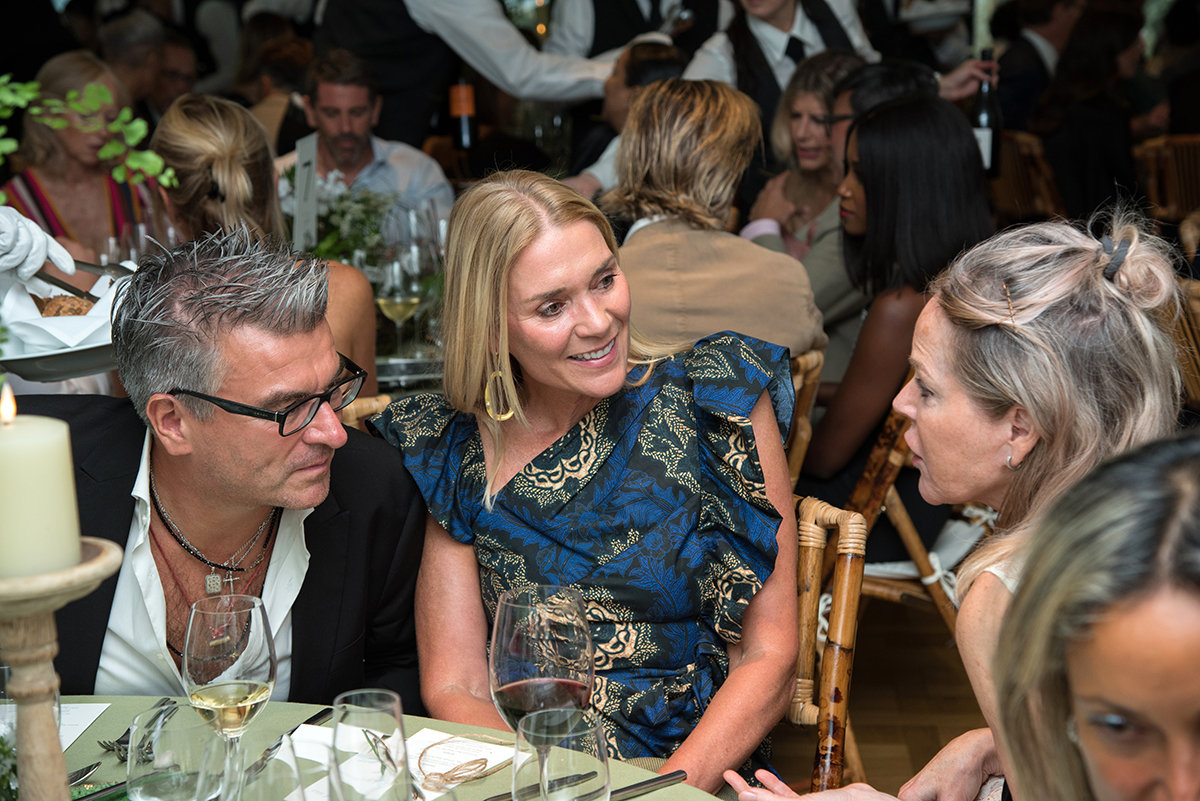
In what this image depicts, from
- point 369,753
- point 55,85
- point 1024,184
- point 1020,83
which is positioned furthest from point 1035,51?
point 369,753

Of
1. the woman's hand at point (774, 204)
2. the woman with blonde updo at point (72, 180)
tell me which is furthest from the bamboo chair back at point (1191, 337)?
the woman with blonde updo at point (72, 180)

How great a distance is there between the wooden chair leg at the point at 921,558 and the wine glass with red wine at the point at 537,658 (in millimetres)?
1526

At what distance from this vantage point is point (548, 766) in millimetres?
1036

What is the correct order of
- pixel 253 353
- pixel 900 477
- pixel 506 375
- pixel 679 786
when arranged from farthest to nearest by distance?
pixel 900 477
pixel 506 375
pixel 253 353
pixel 679 786

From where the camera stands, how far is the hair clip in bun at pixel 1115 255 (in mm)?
1391

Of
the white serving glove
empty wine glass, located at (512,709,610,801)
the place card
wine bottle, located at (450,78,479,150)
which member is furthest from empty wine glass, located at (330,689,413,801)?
wine bottle, located at (450,78,479,150)

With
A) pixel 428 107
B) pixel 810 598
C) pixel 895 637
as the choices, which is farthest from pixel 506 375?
pixel 428 107

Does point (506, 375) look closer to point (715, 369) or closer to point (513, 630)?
point (715, 369)

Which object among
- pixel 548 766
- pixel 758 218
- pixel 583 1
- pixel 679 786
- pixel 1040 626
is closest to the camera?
pixel 1040 626

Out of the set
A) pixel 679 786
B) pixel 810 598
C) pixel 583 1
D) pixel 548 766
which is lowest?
pixel 810 598

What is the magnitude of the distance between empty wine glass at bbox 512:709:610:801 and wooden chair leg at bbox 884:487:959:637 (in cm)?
170

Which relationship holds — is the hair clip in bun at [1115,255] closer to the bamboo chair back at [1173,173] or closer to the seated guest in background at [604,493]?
the seated guest in background at [604,493]

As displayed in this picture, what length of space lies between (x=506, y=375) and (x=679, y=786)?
801mm

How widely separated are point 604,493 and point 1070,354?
756 mm
